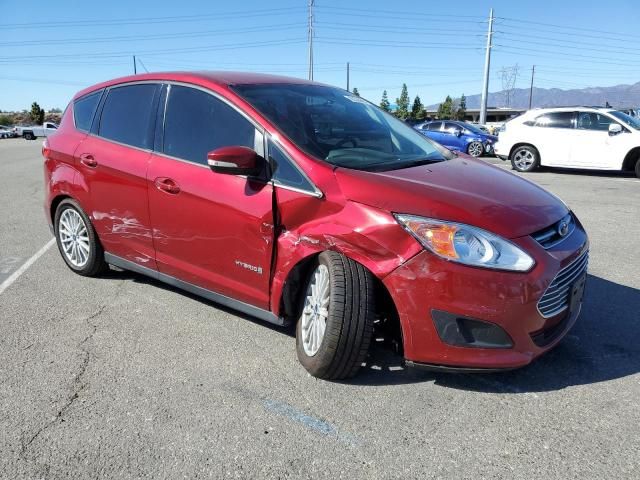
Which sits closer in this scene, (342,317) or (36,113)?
(342,317)

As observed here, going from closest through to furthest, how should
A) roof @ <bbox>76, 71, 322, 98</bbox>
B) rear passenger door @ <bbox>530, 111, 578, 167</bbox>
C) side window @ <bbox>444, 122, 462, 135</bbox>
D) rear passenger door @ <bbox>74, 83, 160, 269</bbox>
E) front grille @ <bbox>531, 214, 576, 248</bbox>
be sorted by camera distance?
front grille @ <bbox>531, 214, 576, 248</bbox>
roof @ <bbox>76, 71, 322, 98</bbox>
rear passenger door @ <bbox>74, 83, 160, 269</bbox>
rear passenger door @ <bbox>530, 111, 578, 167</bbox>
side window @ <bbox>444, 122, 462, 135</bbox>

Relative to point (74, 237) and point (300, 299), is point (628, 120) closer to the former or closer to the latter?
point (300, 299)

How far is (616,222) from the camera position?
7.23 m

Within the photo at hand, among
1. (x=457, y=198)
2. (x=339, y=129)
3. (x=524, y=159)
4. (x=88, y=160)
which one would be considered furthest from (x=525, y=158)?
(x=457, y=198)

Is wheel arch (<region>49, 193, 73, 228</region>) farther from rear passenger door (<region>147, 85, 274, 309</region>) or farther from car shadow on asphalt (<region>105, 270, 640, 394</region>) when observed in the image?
car shadow on asphalt (<region>105, 270, 640, 394</region>)

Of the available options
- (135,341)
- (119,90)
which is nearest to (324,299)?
(135,341)

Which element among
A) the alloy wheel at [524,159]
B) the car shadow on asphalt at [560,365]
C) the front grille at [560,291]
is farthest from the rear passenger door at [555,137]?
the front grille at [560,291]

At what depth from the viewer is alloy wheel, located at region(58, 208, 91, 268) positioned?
15.2 ft

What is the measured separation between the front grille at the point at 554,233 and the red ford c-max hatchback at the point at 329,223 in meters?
0.01

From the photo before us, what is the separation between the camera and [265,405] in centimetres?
278

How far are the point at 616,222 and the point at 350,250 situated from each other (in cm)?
591

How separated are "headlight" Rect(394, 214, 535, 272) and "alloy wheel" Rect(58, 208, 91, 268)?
3155 millimetres

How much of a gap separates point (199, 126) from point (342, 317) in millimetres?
1683

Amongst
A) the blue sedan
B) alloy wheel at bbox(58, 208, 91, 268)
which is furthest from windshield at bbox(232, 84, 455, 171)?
the blue sedan
